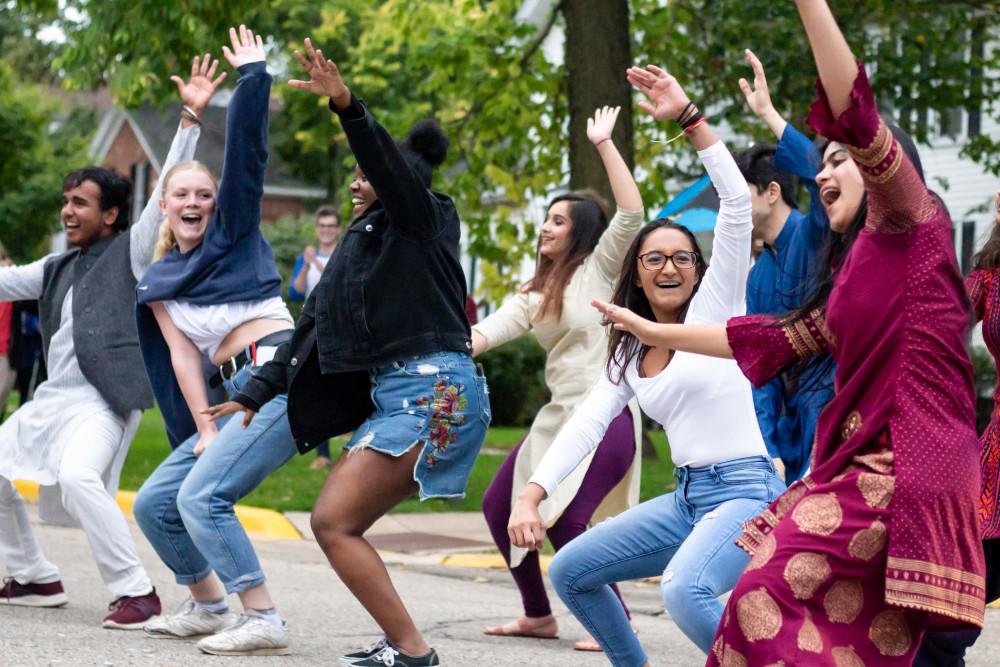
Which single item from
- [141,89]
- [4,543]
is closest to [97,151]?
[141,89]

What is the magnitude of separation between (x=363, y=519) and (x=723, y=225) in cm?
161

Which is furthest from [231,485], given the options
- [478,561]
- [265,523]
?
[265,523]

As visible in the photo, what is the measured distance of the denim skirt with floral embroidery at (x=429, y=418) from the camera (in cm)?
512

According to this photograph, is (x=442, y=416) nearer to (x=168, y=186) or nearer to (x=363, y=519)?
(x=363, y=519)

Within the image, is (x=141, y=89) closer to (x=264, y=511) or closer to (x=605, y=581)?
(x=264, y=511)

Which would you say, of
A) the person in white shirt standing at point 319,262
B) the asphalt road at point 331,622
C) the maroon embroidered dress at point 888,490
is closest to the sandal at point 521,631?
the asphalt road at point 331,622

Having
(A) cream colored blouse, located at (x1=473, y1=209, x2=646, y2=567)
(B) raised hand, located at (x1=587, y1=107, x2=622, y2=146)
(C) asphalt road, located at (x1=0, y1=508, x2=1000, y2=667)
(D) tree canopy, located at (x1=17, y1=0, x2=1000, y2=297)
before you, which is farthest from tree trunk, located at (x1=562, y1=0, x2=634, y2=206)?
(B) raised hand, located at (x1=587, y1=107, x2=622, y2=146)

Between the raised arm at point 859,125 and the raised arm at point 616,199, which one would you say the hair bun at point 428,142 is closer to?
the raised arm at point 616,199

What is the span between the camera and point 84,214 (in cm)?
666

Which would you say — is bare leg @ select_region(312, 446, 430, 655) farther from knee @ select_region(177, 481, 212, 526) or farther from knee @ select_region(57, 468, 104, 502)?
knee @ select_region(57, 468, 104, 502)

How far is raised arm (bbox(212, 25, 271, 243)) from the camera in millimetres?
5617

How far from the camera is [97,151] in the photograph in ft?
144

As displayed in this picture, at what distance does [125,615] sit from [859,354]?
3.83 m

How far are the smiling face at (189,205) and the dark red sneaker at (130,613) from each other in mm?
1465
